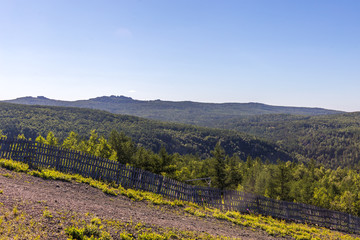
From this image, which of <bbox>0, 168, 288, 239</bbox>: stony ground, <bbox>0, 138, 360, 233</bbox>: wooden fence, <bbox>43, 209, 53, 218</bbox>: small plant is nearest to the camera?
<bbox>43, 209, 53, 218</bbox>: small plant

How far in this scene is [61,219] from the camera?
24.5ft

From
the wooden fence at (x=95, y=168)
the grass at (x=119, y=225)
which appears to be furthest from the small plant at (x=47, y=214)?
the wooden fence at (x=95, y=168)

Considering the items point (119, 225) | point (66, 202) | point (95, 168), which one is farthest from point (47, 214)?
point (95, 168)

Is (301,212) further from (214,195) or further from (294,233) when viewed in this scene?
(214,195)

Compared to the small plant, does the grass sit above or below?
below

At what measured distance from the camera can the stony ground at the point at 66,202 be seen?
26.1ft

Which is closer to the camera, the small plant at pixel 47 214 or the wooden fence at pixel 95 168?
the small plant at pixel 47 214

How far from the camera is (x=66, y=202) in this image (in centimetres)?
951

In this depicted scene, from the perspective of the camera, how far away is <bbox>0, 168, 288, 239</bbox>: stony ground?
795 cm

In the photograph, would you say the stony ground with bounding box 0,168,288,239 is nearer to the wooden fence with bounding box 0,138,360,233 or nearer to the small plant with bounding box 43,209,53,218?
the small plant with bounding box 43,209,53,218

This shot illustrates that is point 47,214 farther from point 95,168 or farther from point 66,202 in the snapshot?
point 95,168

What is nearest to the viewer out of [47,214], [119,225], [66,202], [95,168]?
[47,214]

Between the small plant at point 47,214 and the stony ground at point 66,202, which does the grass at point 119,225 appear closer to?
the small plant at point 47,214

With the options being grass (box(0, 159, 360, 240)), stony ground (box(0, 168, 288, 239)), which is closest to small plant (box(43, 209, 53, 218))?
grass (box(0, 159, 360, 240))
